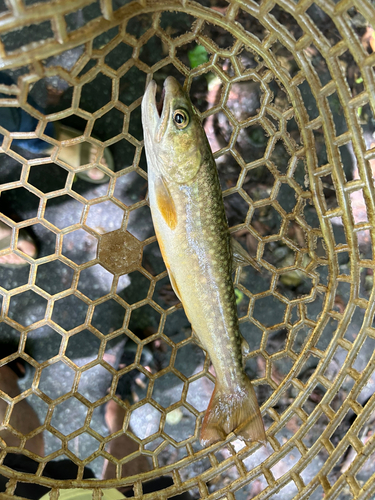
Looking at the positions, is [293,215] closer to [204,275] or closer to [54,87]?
[204,275]

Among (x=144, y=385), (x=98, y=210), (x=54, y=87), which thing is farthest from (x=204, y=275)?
(x=54, y=87)

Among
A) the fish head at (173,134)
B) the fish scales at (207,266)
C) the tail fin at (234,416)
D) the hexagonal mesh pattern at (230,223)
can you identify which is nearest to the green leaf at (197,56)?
the hexagonal mesh pattern at (230,223)

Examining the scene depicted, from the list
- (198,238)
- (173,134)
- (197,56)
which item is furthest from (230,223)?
(197,56)

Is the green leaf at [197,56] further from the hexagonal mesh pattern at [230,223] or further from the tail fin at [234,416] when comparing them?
the tail fin at [234,416]

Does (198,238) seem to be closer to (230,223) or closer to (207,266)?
(207,266)

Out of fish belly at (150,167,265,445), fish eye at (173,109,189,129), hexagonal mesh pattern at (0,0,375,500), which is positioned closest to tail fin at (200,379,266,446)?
fish belly at (150,167,265,445)
